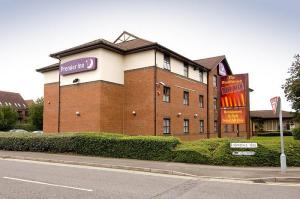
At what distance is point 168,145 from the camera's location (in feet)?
57.4

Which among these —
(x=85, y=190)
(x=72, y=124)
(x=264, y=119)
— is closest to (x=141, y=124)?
(x=72, y=124)

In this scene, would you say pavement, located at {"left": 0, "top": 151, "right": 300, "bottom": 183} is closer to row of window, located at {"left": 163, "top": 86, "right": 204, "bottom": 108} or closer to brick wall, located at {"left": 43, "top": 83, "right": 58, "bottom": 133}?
row of window, located at {"left": 163, "top": 86, "right": 204, "bottom": 108}

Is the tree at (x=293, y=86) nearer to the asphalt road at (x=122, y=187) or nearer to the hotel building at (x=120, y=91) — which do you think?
the hotel building at (x=120, y=91)

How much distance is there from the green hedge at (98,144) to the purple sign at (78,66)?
7.23m

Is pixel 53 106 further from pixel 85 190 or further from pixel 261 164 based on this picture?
pixel 85 190

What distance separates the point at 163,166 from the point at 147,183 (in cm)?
430

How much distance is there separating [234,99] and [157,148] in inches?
269

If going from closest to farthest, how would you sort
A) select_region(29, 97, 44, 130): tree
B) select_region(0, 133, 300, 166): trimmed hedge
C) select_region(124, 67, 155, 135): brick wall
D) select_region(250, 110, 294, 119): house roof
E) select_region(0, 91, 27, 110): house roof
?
select_region(0, 133, 300, 166): trimmed hedge
select_region(124, 67, 155, 135): brick wall
select_region(29, 97, 44, 130): tree
select_region(250, 110, 294, 119): house roof
select_region(0, 91, 27, 110): house roof

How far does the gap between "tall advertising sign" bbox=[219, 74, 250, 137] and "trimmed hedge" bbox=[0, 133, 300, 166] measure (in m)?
2.89

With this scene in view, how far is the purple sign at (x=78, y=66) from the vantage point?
2691cm

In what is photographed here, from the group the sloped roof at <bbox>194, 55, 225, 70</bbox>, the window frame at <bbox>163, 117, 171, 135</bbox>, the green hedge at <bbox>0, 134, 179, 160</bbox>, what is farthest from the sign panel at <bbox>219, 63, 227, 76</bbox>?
the green hedge at <bbox>0, 134, 179, 160</bbox>

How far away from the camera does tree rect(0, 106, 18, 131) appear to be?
6675cm

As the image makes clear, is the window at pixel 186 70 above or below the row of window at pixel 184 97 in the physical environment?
above

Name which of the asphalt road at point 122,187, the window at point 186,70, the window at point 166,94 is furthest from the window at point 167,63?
the asphalt road at point 122,187
